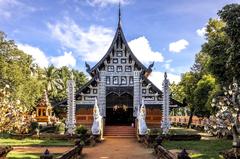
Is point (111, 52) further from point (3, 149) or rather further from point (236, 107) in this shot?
point (3, 149)

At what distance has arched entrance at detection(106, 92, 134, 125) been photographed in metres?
40.6

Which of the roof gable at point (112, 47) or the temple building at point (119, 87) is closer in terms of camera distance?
the temple building at point (119, 87)

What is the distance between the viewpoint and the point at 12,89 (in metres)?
42.8

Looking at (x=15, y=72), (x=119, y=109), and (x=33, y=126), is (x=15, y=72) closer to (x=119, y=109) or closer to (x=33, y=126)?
(x=33, y=126)

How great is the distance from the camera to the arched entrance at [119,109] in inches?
1598

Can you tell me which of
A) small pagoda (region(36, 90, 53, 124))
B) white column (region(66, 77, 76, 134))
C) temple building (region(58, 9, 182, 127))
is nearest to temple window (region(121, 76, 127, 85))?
temple building (region(58, 9, 182, 127))

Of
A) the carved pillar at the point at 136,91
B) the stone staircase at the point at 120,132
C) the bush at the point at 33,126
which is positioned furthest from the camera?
the carved pillar at the point at 136,91

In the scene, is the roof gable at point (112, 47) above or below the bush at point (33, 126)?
above

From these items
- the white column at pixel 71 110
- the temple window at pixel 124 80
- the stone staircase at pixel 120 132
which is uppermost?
the temple window at pixel 124 80

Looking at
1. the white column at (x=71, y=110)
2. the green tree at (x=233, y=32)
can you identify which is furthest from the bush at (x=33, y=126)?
the green tree at (x=233, y=32)

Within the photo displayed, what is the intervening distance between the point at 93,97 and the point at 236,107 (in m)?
23.4

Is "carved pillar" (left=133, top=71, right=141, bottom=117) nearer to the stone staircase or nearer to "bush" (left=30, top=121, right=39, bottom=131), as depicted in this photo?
the stone staircase

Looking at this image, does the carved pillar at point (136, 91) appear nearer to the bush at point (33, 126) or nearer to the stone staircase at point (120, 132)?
the stone staircase at point (120, 132)

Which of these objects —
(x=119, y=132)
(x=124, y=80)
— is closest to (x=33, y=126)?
(x=119, y=132)
